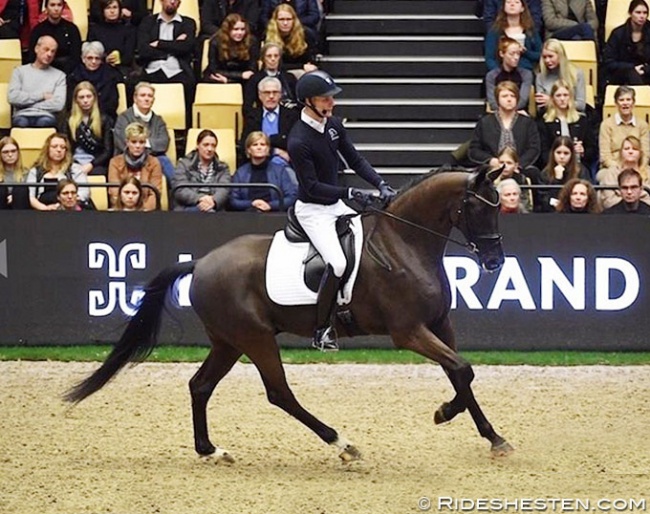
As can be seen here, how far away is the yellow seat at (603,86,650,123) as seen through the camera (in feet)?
57.6

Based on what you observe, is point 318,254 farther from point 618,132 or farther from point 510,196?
point 618,132

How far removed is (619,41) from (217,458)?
871cm

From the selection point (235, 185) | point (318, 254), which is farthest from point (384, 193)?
point (235, 185)

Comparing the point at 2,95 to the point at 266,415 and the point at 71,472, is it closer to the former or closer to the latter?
the point at 266,415

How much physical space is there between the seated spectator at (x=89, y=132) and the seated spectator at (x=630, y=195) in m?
5.23

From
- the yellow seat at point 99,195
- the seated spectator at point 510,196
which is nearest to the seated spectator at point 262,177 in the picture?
the yellow seat at point 99,195

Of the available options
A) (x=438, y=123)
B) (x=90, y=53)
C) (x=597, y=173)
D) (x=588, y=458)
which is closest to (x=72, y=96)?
(x=90, y=53)

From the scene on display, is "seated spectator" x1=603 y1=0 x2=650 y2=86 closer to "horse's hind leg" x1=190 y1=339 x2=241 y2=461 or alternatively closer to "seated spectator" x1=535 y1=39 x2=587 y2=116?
"seated spectator" x1=535 y1=39 x2=587 y2=116

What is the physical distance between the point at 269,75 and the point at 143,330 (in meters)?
6.16

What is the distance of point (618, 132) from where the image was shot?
55.0 ft

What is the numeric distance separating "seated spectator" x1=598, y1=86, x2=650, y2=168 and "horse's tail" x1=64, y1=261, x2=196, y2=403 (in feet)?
21.0

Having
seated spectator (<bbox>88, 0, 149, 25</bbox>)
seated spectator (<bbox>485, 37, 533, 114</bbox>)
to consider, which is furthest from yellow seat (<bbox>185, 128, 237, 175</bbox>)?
seated spectator (<bbox>485, 37, 533, 114</bbox>)

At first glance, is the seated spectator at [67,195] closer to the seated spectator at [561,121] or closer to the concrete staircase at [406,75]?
the concrete staircase at [406,75]

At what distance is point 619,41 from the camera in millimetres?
18141
